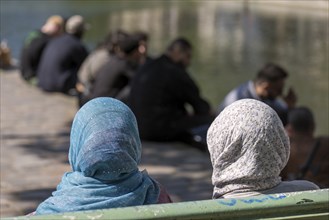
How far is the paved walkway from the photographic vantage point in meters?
7.23

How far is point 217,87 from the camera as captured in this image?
49.6 ft

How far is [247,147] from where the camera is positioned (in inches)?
138

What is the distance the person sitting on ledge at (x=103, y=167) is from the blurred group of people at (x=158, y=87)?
5.54ft

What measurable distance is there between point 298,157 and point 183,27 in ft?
71.2

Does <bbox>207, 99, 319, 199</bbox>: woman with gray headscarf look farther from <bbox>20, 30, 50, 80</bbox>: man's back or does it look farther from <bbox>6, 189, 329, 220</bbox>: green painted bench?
<bbox>20, 30, 50, 80</bbox>: man's back

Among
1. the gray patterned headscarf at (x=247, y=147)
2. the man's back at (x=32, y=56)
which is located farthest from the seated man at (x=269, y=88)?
the man's back at (x=32, y=56)

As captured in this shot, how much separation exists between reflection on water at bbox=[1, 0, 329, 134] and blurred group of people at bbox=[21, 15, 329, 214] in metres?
2.41

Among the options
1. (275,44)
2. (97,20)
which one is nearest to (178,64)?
(275,44)

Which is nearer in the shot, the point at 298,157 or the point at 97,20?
the point at 298,157

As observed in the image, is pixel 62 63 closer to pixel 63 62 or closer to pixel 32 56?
pixel 63 62

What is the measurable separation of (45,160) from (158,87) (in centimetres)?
152

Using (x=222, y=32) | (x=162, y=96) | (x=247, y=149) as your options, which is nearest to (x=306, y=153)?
(x=162, y=96)

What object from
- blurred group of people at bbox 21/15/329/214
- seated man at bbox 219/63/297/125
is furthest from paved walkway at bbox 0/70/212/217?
seated man at bbox 219/63/297/125

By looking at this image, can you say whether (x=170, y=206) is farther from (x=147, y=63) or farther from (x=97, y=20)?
(x=97, y=20)
